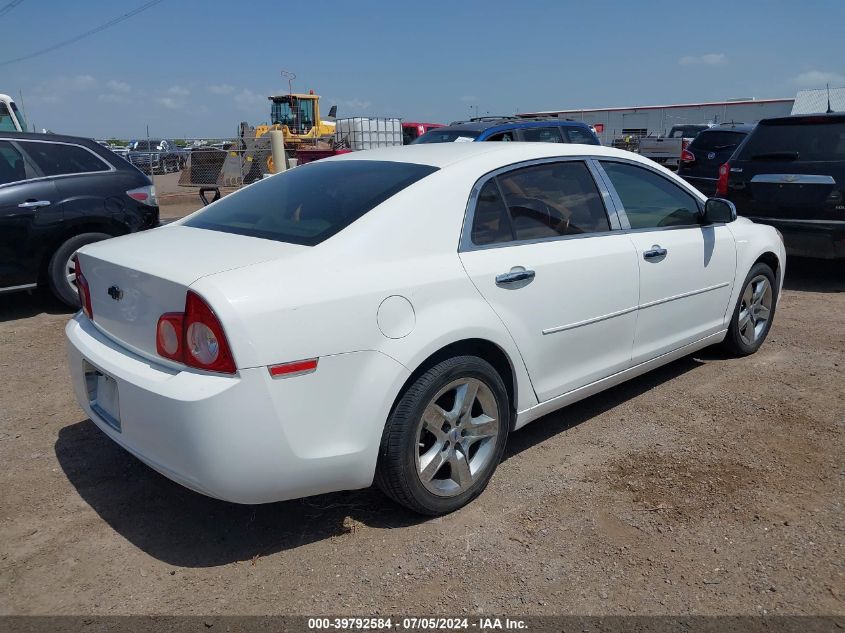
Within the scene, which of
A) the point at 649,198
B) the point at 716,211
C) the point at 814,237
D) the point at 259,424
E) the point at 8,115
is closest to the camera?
the point at 259,424

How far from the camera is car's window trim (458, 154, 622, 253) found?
3172 millimetres

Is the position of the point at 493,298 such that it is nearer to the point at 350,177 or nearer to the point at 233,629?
the point at 350,177

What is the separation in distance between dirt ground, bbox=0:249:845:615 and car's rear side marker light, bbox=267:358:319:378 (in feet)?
Answer: 2.65

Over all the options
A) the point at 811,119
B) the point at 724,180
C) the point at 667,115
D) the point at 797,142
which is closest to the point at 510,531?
the point at 724,180

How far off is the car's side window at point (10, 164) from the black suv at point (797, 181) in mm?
6845

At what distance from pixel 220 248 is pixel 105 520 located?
1.32 metres

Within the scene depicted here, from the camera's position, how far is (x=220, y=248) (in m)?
2.95

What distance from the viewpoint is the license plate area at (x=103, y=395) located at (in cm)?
289

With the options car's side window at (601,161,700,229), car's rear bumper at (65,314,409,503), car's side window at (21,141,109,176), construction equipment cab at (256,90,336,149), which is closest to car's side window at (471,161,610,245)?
car's side window at (601,161,700,229)

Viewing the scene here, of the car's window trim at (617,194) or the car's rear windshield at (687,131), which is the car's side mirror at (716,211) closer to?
the car's window trim at (617,194)

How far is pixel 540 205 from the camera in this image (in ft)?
11.7

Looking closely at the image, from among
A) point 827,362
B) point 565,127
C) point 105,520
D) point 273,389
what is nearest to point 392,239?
point 273,389

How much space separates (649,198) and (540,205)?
103cm

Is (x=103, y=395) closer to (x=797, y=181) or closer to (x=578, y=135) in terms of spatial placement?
(x=797, y=181)
